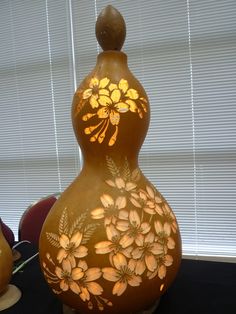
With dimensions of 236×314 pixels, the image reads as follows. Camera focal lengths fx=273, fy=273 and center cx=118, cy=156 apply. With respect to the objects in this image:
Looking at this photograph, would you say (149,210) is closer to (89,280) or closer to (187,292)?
(89,280)

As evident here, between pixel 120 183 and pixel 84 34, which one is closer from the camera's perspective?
pixel 120 183

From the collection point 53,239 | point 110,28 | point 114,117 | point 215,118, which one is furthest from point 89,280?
point 215,118

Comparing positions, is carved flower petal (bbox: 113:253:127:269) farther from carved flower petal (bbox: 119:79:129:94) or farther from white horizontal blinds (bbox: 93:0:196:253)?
white horizontal blinds (bbox: 93:0:196:253)

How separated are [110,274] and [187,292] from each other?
359 millimetres

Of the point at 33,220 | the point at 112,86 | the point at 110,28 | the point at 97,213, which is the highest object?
the point at 110,28

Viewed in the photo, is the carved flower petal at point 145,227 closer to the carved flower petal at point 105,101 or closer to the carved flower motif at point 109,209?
the carved flower motif at point 109,209

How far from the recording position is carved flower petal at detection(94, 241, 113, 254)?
56 centimetres

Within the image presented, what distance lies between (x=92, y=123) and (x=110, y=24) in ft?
0.80

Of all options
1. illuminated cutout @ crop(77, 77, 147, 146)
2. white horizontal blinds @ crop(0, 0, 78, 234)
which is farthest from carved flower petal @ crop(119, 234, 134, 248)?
white horizontal blinds @ crop(0, 0, 78, 234)

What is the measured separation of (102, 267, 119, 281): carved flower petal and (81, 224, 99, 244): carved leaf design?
7 cm

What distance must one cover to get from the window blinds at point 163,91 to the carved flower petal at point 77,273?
123 cm

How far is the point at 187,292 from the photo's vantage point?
2.62 feet

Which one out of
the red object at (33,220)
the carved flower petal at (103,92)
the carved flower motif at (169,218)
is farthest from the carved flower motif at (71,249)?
the red object at (33,220)

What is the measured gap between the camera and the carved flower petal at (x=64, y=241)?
592mm
